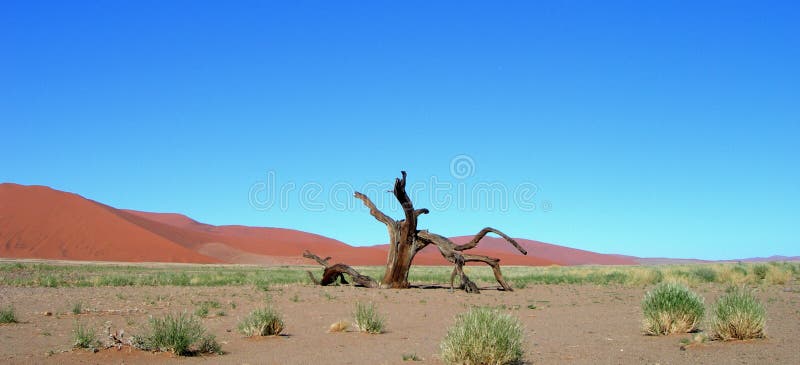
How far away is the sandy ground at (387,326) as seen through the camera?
10.4m

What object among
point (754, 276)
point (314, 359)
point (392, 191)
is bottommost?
point (314, 359)

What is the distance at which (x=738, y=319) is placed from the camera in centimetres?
1102

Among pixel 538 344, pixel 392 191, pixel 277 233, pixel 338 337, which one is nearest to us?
pixel 538 344

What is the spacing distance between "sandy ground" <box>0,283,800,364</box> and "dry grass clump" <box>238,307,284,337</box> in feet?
0.85

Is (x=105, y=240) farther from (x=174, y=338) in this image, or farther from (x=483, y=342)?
(x=483, y=342)

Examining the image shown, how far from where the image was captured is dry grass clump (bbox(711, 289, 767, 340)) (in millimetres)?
11016

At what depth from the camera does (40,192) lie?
308ft

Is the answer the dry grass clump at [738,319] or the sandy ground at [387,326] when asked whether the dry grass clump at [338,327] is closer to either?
the sandy ground at [387,326]

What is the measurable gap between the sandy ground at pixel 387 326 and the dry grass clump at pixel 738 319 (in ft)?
0.78

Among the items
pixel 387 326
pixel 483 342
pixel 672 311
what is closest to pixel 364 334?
pixel 387 326

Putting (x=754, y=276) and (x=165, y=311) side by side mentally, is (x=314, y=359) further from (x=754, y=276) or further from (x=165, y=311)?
(x=754, y=276)

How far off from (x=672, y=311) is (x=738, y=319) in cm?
148

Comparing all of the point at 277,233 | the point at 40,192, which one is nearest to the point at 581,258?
the point at 277,233

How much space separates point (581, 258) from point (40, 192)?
117m
